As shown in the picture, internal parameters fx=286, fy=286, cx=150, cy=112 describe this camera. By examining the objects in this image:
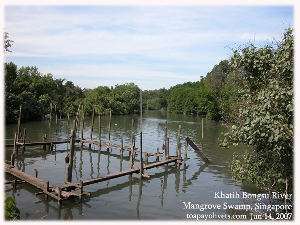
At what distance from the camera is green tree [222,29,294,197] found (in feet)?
19.0

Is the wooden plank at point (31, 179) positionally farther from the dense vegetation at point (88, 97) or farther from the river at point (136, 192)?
the dense vegetation at point (88, 97)

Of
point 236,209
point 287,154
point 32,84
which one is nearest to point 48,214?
point 236,209

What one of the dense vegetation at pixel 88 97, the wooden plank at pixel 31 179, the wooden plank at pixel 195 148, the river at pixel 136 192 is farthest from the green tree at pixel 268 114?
the dense vegetation at pixel 88 97

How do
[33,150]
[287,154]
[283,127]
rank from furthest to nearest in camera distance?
[33,150]
[287,154]
[283,127]

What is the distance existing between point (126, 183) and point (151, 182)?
1.22 m

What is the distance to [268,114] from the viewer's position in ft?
19.0

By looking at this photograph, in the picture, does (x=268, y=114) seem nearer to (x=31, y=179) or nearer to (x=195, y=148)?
(x=31, y=179)

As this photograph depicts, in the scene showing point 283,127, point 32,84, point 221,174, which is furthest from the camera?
point 32,84

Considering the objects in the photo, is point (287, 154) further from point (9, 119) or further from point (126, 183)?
point (9, 119)

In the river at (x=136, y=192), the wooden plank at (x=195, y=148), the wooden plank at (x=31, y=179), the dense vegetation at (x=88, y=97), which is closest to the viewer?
the river at (x=136, y=192)

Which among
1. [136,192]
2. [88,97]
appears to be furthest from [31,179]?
[88,97]

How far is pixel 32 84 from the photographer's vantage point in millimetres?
42125

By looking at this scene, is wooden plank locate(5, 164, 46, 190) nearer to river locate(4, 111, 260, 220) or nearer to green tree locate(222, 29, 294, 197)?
river locate(4, 111, 260, 220)

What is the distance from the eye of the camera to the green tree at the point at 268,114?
578 cm
